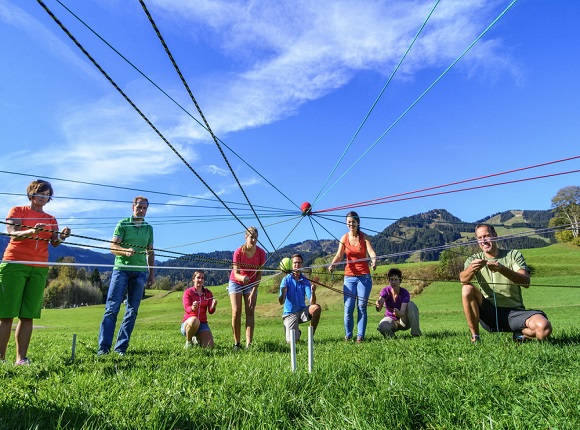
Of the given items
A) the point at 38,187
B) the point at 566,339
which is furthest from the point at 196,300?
the point at 566,339

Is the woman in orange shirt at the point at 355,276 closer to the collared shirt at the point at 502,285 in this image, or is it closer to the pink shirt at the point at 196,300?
the collared shirt at the point at 502,285

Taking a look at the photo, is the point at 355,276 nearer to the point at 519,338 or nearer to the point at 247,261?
the point at 247,261

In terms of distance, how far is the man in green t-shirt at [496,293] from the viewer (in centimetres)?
493

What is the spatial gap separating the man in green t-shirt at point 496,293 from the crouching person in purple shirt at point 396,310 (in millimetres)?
1604

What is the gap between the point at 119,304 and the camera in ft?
17.6

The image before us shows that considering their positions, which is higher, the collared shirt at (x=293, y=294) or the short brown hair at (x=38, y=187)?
the short brown hair at (x=38, y=187)

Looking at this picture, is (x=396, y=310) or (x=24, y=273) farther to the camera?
(x=396, y=310)

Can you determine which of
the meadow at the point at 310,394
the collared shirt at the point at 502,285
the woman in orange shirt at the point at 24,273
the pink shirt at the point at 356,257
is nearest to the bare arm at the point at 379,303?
the pink shirt at the point at 356,257

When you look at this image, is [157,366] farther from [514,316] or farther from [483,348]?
[514,316]

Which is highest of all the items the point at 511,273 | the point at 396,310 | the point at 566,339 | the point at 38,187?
the point at 38,187

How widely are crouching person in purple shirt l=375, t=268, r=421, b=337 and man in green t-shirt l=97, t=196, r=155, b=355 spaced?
3.73 meters

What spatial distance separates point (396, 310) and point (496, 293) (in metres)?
2.06

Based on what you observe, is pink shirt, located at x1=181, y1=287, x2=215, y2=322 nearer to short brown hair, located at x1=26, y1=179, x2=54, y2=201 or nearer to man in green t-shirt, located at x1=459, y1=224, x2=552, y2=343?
short brown hair, located at x1=26, y1=179, x2=54, y2=201

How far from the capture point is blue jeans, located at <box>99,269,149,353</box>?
17.5ft
